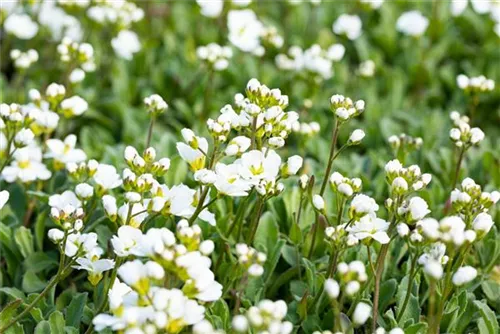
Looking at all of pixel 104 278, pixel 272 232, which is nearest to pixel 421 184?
pixel 272 232

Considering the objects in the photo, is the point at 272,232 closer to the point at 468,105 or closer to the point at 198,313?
the point at 198,313

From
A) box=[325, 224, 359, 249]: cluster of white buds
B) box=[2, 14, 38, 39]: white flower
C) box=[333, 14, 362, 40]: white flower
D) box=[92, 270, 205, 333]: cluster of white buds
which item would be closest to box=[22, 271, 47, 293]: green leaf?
box=[92, 270, 205, 333]: cluster of white buds

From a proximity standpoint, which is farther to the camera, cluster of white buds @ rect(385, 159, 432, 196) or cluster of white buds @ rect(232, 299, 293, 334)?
cluster of white buds @ rect(385, 159, 432, 196)

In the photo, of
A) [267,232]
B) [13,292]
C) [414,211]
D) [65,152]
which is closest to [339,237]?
[414,211]

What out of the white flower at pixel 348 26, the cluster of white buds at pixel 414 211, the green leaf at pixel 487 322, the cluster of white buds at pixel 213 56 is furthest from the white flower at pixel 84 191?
the white flower at pixel 348 26

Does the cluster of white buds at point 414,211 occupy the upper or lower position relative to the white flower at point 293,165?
upper

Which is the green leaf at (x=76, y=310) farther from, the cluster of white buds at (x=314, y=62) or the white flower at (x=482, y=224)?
the cluster of white buds at (x=314, y=62)

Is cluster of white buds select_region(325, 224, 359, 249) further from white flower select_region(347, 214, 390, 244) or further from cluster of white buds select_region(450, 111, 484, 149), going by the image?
cluster of white buds select_region(450, 111, 484, 149)
